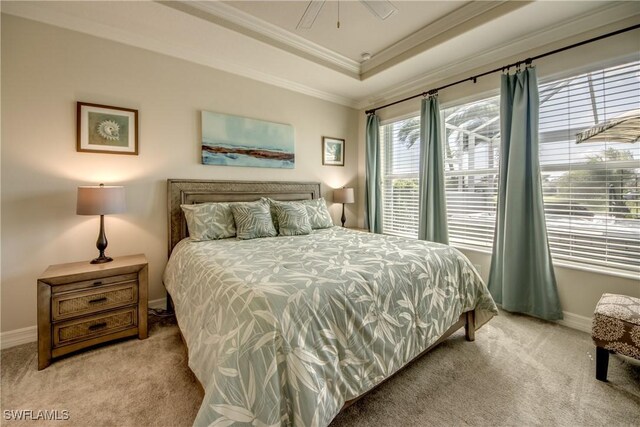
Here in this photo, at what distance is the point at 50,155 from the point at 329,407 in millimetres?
2885

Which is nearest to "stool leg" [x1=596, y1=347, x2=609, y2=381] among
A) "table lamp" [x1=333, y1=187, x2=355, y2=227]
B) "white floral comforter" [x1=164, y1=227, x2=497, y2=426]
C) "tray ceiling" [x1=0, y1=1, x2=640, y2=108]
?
"white floral comforter" [x1=164, y1=227, x2=497, y2=426]

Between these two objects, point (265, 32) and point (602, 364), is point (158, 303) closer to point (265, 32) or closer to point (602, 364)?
point (265, 32)

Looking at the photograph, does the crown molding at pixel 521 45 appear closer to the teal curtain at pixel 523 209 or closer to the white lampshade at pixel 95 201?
the teal curtain at pixel 523 209

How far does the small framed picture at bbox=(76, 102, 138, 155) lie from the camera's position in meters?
2.36

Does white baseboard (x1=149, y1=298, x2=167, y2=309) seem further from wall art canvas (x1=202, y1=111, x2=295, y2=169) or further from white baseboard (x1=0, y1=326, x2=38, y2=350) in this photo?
wall art canvas (x1=202, y1=111, x2=295, y2=169)

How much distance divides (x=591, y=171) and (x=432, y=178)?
1.39 meters

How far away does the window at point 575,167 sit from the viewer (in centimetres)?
217

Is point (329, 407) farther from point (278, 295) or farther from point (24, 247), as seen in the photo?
point (24, 247)

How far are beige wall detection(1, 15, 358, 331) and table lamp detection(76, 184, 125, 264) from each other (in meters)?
0.31

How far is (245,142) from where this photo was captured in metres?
3.27

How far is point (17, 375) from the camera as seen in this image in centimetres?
177

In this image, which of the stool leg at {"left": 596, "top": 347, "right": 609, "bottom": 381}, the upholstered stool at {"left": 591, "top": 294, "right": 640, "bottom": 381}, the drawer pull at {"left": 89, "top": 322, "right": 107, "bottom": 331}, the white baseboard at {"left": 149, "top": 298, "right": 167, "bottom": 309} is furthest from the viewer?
the white baseboard at {"left": 149, "top": 298, "right": 167, "bottom": 309}

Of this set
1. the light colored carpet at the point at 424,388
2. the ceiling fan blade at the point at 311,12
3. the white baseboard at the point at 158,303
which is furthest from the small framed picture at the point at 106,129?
the ceiling fan blade at the point at 311,12

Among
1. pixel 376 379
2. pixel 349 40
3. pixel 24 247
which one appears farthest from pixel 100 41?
pixel 376 379
